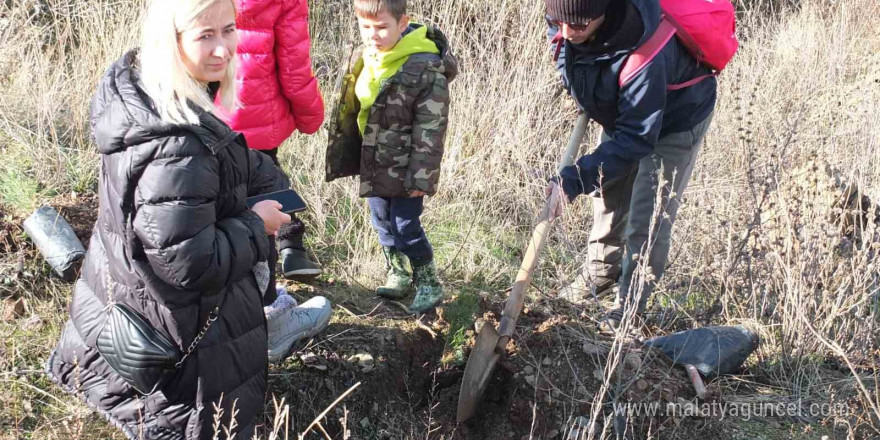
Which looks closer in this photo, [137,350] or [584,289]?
[137,350]

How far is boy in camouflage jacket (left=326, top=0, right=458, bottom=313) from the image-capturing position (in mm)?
2877

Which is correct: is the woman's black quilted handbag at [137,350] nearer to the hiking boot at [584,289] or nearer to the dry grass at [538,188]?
the dry grass at [538,188]

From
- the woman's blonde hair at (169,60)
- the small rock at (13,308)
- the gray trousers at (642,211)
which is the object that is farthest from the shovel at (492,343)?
the small rock at (13,308)

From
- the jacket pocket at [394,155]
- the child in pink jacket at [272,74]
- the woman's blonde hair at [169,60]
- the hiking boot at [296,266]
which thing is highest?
the woman's blonde hair at [169,60]

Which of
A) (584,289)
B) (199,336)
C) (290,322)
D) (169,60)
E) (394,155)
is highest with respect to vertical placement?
(169,60)

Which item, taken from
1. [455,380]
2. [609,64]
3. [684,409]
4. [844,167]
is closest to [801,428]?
[684,409]

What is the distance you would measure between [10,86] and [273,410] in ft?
9.68

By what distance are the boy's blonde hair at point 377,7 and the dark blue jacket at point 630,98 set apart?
74 centimetres

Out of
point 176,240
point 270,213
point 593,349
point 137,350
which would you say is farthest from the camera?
point 593,349

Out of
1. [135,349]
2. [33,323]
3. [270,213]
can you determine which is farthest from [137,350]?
[33,323]

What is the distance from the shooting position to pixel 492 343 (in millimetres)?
2777

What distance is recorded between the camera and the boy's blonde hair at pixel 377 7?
2.75 metres

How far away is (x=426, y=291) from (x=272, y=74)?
119 cm

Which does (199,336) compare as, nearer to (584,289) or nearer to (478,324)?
(478,324)
